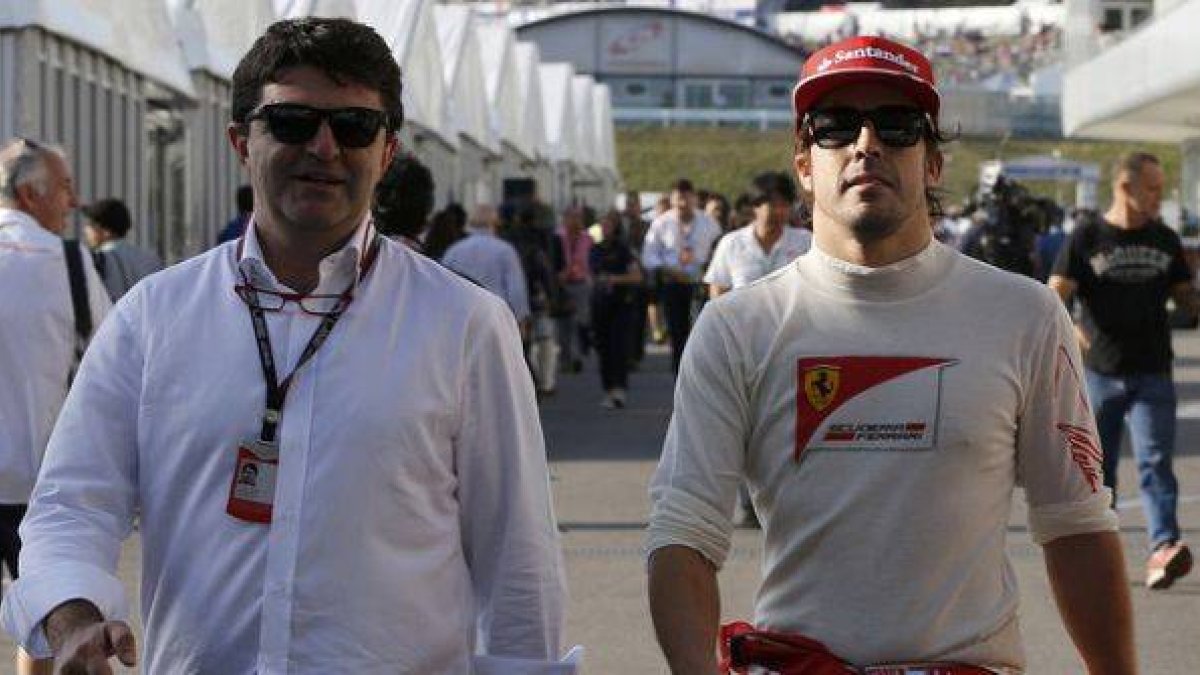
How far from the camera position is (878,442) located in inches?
173

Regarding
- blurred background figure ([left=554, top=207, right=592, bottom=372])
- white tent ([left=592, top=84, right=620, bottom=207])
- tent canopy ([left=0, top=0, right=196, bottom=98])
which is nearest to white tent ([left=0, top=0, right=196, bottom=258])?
tent canopy ([left=0, top=0, right=196, bottom=98])

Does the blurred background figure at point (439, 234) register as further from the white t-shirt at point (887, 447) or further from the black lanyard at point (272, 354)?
the black lanyard at point (272, 354)

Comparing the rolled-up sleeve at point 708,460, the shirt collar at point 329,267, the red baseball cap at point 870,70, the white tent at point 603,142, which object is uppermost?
the red baseball cap at point 870,70

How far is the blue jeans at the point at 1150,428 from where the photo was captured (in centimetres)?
1168

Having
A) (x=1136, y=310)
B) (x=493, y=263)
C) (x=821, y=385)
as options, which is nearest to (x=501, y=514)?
(x=821, y=385)

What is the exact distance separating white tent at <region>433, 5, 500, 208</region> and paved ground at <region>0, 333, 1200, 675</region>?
568 inches

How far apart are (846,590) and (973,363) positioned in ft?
1.29

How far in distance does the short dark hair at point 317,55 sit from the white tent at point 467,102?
2904cm

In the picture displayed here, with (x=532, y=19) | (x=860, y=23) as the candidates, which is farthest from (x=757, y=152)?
(x=860, y=23)

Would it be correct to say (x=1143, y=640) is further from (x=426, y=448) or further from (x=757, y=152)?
(x=757, y=152)

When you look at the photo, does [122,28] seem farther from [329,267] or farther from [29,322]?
[329,267]

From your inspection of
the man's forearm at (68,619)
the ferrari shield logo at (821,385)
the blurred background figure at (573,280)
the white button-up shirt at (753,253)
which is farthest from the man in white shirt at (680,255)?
the man's forearm at (68,619)

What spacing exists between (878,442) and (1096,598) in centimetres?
44

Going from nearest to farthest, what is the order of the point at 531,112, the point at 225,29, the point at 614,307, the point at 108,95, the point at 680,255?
the point at 108,95
the point at 225,29
the point at 680,255
the point at 614,307
the point at 531,112
